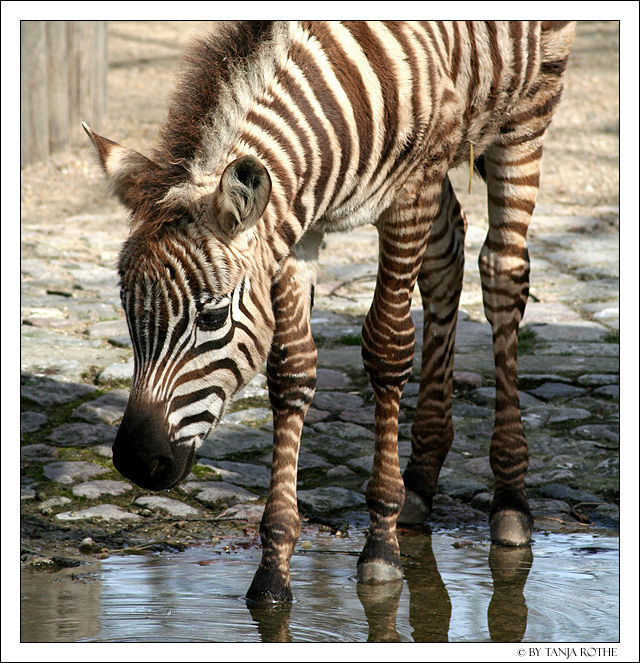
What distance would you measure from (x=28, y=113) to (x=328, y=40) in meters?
8.49

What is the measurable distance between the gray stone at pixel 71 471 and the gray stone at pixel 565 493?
2603 millimetres

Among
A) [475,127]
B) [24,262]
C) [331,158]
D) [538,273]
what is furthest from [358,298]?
[331,158]

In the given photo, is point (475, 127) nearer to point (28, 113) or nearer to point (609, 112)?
point (28, 113)

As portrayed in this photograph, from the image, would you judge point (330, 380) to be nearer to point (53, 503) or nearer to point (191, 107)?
point (53, 503)

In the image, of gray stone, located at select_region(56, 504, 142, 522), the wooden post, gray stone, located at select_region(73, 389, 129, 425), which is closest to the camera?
gray stone, located at select_region(56, 504, 142, 522)

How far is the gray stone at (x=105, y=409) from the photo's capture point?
5645mm

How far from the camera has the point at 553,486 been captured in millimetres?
5188

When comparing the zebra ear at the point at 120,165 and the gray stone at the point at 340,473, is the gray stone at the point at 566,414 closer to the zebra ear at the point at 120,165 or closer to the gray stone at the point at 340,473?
the gray stone at the point at 340,473

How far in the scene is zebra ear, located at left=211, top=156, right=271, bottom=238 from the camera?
3.18 m

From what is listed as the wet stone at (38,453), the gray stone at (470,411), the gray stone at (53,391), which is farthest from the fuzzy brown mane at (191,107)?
the gray stone at (470,411)

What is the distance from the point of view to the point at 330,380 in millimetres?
6578

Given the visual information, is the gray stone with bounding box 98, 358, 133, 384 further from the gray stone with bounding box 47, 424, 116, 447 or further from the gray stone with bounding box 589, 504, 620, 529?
the gray stone with bounding box 589, 504, 620, 529

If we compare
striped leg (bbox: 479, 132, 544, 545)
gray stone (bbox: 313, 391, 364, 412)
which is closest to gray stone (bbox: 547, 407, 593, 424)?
striped leg (bbox: 479, 132, 544, 545)

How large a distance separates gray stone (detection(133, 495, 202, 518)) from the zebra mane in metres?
1.92
